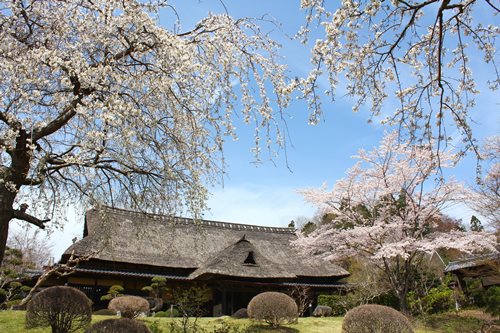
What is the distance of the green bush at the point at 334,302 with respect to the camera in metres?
19.7

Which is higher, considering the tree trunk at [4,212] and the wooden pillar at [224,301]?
the tree trunk at [4,212]

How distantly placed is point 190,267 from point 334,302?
7339 mm

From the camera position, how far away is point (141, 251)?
1973cm

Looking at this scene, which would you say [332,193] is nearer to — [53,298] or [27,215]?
[53,298]

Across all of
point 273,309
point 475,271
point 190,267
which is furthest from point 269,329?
point 475,271

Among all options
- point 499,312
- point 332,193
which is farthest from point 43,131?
point 499,312

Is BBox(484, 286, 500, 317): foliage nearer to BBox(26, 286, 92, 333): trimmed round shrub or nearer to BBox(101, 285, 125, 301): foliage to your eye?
BBox(26, 286, 92, 333): trimmed round shrub

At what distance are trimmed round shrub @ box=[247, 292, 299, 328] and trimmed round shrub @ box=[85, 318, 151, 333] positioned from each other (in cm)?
664

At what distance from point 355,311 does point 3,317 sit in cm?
977

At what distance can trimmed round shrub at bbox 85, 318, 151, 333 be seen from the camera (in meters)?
6.87

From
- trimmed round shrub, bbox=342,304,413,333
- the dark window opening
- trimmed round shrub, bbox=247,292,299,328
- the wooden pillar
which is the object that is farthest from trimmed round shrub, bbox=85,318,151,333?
the dark window opening

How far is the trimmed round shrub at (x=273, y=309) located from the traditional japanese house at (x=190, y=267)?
13.3 ft

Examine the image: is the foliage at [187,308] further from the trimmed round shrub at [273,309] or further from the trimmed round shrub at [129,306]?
the trimmed round shrub at [273,309]

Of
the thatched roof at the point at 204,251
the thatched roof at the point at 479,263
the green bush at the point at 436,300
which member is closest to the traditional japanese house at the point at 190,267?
the thatched roof at the point at 204,251
